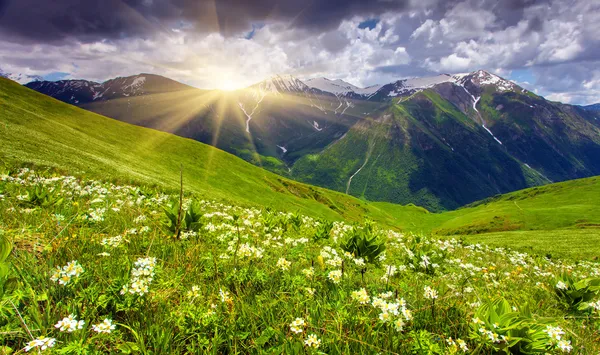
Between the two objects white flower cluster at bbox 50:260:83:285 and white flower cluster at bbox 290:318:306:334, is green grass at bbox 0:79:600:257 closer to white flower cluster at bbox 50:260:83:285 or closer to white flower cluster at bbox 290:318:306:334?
white flower cluster at bbox 290:318:306:334

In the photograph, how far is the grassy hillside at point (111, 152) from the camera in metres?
31.8

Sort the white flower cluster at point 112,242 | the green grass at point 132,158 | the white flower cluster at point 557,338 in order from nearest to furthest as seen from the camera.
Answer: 1. the white flower cluster at point 557,338
2. the white flower cluster at point 112,242
3. the green grass at point 132,158

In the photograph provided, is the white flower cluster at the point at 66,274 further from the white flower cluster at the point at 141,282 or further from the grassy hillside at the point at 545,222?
the grassy hillside at the point at 545,222

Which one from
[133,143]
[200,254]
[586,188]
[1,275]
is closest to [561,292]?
[200,254]

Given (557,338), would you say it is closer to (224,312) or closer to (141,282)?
(224,312)

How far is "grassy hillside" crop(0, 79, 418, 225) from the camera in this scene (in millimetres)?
31750

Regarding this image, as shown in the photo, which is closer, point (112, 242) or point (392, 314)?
point (392, 314)

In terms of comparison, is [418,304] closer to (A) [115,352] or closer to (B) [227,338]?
(B) [227,338]

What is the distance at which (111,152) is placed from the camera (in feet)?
153

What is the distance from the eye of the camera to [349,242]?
721 cm

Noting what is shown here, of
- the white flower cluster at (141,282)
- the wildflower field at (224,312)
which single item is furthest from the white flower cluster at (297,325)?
the white flower cluster at (141,282)

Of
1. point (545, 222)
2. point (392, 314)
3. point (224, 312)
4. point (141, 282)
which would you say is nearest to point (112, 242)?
point (141, 282)

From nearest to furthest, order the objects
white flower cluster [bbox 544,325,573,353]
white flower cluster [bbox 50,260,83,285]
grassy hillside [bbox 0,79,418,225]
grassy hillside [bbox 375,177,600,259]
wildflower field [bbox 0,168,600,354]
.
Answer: wildflower field [bbox 0,168,600,354] < white flower cluster [bbox 544,325,573,353] < white flower cluster [bbox 50,260,83,285] < grassy hillside [bbox 0,79,418,225] < grassy hillside [bbox 375,177,600,259]

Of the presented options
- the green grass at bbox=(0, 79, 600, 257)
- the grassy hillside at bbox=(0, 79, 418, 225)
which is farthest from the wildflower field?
the grassy hillside at bbox=(0, 79, 418, 225)
